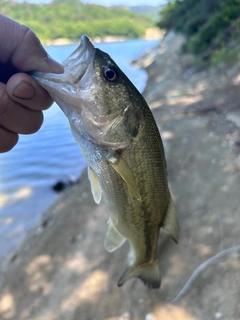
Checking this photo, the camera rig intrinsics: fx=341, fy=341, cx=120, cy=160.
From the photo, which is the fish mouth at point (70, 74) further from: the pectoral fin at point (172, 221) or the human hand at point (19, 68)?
the pectoral fin at point (172, 221)

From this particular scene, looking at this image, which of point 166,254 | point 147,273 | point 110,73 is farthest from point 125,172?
point 166,254

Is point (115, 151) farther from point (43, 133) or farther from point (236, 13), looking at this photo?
point (236, 13)

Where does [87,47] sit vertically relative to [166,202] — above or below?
above

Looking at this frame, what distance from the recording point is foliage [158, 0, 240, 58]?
14623mm

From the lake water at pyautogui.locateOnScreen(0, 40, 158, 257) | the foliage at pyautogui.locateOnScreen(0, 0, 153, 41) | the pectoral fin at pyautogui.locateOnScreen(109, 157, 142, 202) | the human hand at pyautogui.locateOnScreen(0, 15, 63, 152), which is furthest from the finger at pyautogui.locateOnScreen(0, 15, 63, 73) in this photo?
the foliage at pyautogui.locateOnScreen(0, 0, 153, 41)

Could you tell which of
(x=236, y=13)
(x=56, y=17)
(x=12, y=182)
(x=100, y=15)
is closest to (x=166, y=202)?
(x=12, y=182)

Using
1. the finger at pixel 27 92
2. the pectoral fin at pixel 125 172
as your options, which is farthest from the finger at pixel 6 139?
the pectoral fin at pixel 125 172

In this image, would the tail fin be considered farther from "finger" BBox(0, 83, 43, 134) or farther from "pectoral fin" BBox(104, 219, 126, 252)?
"finger" BBox(0, 83, 43, 134)

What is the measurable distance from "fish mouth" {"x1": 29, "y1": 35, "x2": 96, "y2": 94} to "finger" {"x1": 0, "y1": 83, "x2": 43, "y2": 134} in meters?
0.19

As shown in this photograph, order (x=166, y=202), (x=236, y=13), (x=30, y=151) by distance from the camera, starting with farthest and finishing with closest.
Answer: (x=236, y=13), (x=30, y=151), (x=166, y=202)

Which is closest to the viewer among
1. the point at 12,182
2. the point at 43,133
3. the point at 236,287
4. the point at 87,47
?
the point at 87,47

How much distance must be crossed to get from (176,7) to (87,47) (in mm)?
25543

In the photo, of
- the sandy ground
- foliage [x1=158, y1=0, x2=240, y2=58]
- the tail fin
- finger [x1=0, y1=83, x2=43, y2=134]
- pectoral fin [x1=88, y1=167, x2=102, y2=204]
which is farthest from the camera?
foliage [x1=158, y1=0, x2=240, y2=58]

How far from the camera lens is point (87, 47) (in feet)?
5.74
